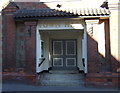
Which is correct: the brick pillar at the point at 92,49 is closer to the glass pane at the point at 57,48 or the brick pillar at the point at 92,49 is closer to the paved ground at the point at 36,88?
the paved ground at the point at 36,88

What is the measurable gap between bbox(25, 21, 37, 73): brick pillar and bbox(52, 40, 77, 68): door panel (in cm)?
304

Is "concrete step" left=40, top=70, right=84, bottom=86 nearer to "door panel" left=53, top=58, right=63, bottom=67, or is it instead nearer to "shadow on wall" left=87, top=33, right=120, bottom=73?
"shadow on wall" left=87, top=33, right=120, bottom=73

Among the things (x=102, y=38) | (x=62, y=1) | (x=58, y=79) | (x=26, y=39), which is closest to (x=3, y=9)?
(x=26, y=39)

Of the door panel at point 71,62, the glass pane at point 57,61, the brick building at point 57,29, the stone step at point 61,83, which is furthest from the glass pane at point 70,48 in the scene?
the stone step at point 61,83

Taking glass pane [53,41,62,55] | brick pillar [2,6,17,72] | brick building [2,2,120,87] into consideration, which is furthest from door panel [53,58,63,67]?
brick pillar [2,6,17,72]

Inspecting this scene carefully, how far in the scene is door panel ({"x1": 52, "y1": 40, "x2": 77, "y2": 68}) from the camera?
11.8 metres

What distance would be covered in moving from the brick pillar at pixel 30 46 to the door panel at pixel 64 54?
304 centimetres

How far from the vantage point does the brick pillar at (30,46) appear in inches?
355

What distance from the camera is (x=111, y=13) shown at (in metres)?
8.80

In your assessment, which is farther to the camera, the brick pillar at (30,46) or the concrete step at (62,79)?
the concrete step at (62,79)

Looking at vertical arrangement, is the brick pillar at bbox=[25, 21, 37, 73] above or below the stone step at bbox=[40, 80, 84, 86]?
above

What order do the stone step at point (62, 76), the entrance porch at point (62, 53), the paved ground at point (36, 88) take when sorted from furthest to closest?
the entrance porch at point (62, 53) < the stone step at point (62, 76) < the paved ground at point (36, 88)

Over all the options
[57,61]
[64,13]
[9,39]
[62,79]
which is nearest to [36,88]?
[62,79]

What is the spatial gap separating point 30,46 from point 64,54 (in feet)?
11.3
